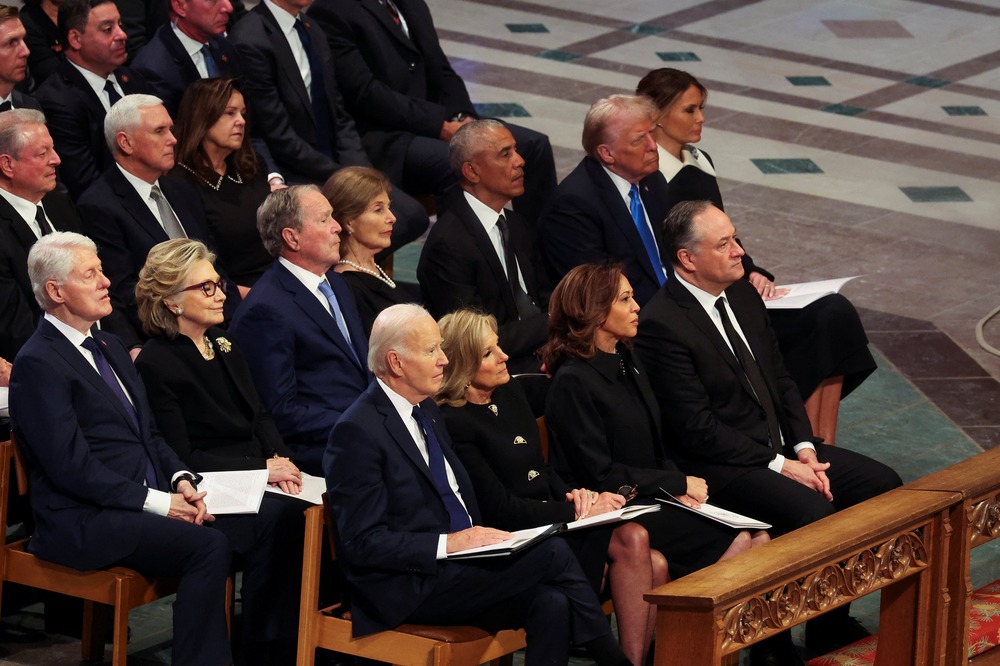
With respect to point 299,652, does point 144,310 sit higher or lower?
higher

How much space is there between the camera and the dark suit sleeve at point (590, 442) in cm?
443

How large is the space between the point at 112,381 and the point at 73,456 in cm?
27

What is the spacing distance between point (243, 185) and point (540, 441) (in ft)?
5.70

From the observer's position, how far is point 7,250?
4750 millimetres

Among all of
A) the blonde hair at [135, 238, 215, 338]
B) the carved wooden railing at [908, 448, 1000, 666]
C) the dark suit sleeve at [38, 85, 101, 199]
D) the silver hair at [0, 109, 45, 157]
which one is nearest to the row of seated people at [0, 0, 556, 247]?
the dark suit sleeve at [38, 85, 101, 199]

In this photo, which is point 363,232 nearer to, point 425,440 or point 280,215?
point 280,215

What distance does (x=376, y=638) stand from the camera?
390 centimetres

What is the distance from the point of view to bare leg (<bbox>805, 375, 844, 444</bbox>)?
5.51 m

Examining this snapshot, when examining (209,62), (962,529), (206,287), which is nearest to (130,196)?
(206,287)

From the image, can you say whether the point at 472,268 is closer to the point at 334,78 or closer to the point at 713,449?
the point at 713,449

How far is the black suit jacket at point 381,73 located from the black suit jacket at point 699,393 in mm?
2072

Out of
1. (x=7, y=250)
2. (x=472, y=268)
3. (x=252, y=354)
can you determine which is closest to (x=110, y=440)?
(x=252, y=354)

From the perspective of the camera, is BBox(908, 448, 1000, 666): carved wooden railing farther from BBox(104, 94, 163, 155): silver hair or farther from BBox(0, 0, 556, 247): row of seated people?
BBox(104, 94, 163, 155): silver hair

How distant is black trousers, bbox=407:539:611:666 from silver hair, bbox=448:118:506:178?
1.84 meters
